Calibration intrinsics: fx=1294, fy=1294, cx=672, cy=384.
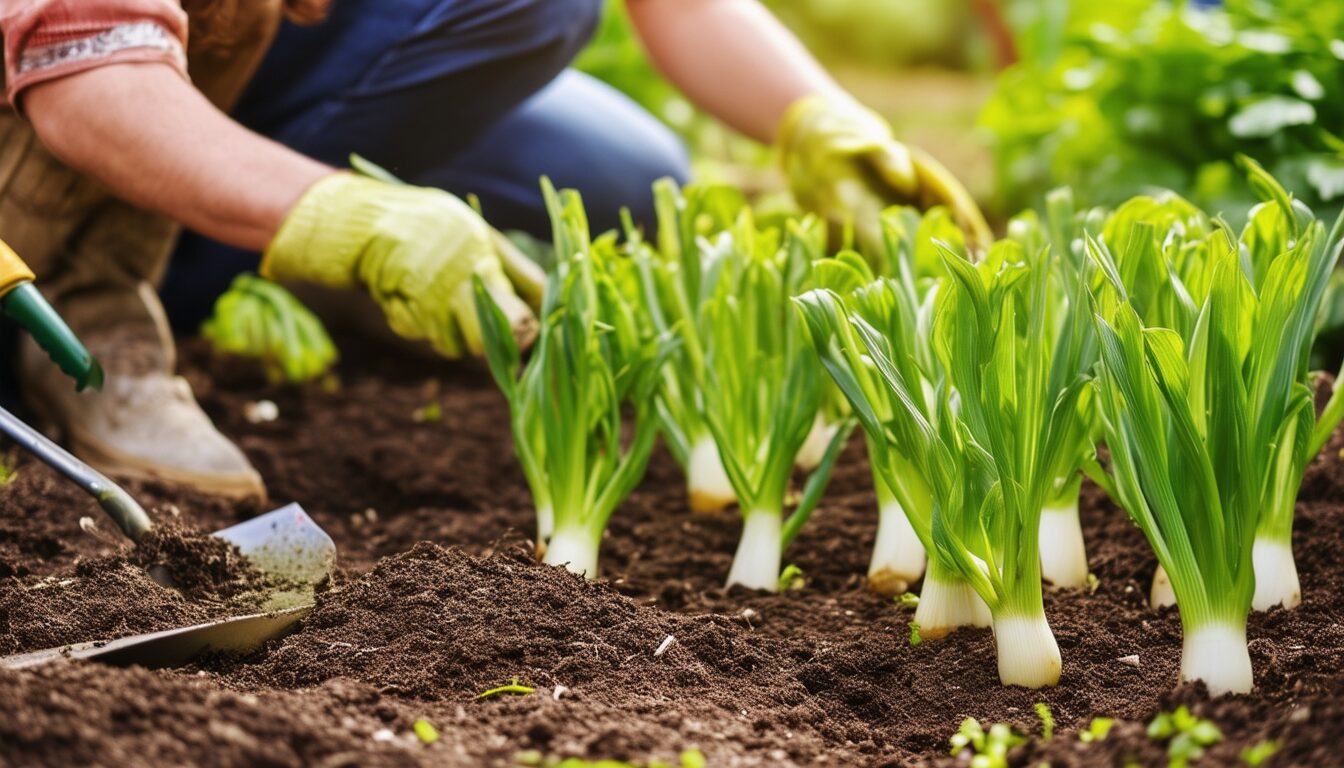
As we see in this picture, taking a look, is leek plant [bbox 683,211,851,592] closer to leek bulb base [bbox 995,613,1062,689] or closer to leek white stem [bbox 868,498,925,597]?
leek white stem [bbox 868,498,925,597]

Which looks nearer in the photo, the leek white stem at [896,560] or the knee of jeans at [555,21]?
the leek white stem at [896,560]

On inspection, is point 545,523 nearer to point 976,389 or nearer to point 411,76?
point 976,389

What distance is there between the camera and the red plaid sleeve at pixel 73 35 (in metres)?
1.65

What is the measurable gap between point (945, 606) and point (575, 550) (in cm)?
49

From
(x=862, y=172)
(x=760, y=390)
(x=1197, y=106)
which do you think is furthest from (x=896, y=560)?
(x=1197, y=106)

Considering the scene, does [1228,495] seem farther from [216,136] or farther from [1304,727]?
[216,136]

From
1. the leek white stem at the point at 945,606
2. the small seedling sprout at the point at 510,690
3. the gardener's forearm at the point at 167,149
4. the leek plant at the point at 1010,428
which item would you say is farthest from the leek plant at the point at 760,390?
the gardener's forearm at the point at 167,149

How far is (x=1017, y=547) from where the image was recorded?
1313 millimetres

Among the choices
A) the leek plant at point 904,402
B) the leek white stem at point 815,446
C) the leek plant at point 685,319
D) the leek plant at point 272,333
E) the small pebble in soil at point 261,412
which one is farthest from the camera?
the leek plant at point 272,333

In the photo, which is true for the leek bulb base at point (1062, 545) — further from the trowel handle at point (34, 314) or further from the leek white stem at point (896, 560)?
the trowel handle at point (34, 314)

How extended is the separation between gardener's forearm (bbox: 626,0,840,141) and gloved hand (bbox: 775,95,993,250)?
114 mm

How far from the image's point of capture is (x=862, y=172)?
2438 millimetres

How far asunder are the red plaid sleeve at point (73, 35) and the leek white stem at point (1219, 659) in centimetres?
144

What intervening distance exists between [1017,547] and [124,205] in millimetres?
1655
